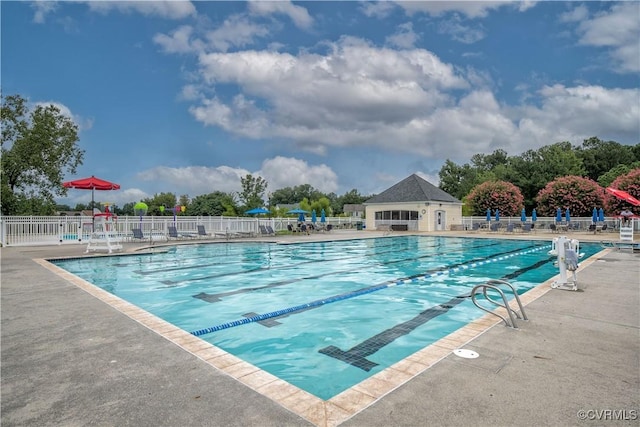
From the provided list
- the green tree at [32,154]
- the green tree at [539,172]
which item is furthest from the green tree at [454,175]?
the green tree at [32,154]

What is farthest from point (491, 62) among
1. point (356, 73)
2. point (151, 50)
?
point (151, 50)

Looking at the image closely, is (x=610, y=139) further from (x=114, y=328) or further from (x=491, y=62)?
(x=114, y=328)

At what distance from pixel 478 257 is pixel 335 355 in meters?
11.0

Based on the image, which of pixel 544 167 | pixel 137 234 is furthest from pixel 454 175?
pixel 137 234

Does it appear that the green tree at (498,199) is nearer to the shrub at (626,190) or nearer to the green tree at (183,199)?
the shrub at (626,190)

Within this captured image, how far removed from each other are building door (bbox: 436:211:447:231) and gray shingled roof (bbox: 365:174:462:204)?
1.13 m

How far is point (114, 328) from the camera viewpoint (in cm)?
435

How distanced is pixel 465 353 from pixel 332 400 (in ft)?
5.06

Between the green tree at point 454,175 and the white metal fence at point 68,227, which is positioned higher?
the green tree at point 454,175

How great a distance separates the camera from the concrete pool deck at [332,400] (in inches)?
93.4

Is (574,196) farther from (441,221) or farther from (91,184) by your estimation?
(91,184)

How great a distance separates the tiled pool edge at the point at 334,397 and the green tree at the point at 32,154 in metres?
28.3

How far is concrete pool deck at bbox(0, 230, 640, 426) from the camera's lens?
237cm

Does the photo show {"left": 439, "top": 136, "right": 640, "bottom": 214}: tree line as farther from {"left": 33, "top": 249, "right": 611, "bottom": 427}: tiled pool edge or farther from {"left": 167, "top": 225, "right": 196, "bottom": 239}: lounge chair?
{"left": 33, "top": 249, "right": 611, "bottom": 427}: tiled pool edge
